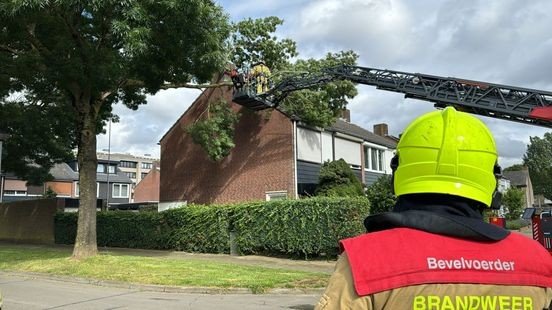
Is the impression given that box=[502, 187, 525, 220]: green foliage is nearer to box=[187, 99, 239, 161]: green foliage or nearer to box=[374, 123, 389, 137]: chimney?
box=[374, 123, 389, 137]: chimney

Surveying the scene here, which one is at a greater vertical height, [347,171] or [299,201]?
[347,171]

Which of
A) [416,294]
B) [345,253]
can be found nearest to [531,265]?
[416,294]

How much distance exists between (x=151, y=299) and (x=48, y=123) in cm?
1542

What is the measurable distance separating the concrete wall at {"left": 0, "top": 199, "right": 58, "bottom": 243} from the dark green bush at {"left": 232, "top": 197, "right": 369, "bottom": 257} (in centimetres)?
1268

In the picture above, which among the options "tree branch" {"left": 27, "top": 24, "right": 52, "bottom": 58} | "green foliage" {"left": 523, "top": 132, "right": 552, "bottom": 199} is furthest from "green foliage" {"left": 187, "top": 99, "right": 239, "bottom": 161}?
"green foliage" {"left": 523, "top": 132, "right": 552, "bottom": 199}

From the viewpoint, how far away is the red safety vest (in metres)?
1.40

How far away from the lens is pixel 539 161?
97812 mm

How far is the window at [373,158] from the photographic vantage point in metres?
30.1

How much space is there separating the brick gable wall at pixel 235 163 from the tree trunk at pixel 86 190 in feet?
32.8

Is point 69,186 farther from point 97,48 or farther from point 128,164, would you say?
point 128,164

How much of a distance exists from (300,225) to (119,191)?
57.1 m

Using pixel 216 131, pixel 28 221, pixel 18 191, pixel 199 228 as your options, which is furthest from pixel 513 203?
pixel 18 191

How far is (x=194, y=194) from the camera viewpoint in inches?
1086

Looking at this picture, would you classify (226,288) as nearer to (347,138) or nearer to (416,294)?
(416,294)
